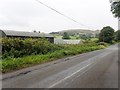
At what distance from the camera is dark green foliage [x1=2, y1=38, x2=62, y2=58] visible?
2353 cm

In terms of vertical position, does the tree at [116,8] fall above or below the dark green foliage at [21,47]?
above

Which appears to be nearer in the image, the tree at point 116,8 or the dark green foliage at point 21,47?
the dark green foliage at point 21,47

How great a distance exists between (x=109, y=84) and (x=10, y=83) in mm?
4317

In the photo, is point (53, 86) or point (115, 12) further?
point (115, 12)

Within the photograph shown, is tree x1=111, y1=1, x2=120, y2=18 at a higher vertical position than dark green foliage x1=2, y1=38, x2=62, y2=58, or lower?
higher

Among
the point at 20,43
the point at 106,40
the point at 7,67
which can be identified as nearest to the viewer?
the point at 7,67

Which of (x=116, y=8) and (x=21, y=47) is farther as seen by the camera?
(x=116, y=8)

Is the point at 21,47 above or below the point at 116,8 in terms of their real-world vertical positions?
below

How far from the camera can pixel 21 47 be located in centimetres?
2602

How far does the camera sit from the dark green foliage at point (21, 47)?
77.2ft

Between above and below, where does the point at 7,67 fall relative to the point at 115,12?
below

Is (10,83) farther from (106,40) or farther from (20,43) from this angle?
(106,40)

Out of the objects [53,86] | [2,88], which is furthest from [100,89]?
[2,88]

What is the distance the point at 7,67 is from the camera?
1683 centimetres
